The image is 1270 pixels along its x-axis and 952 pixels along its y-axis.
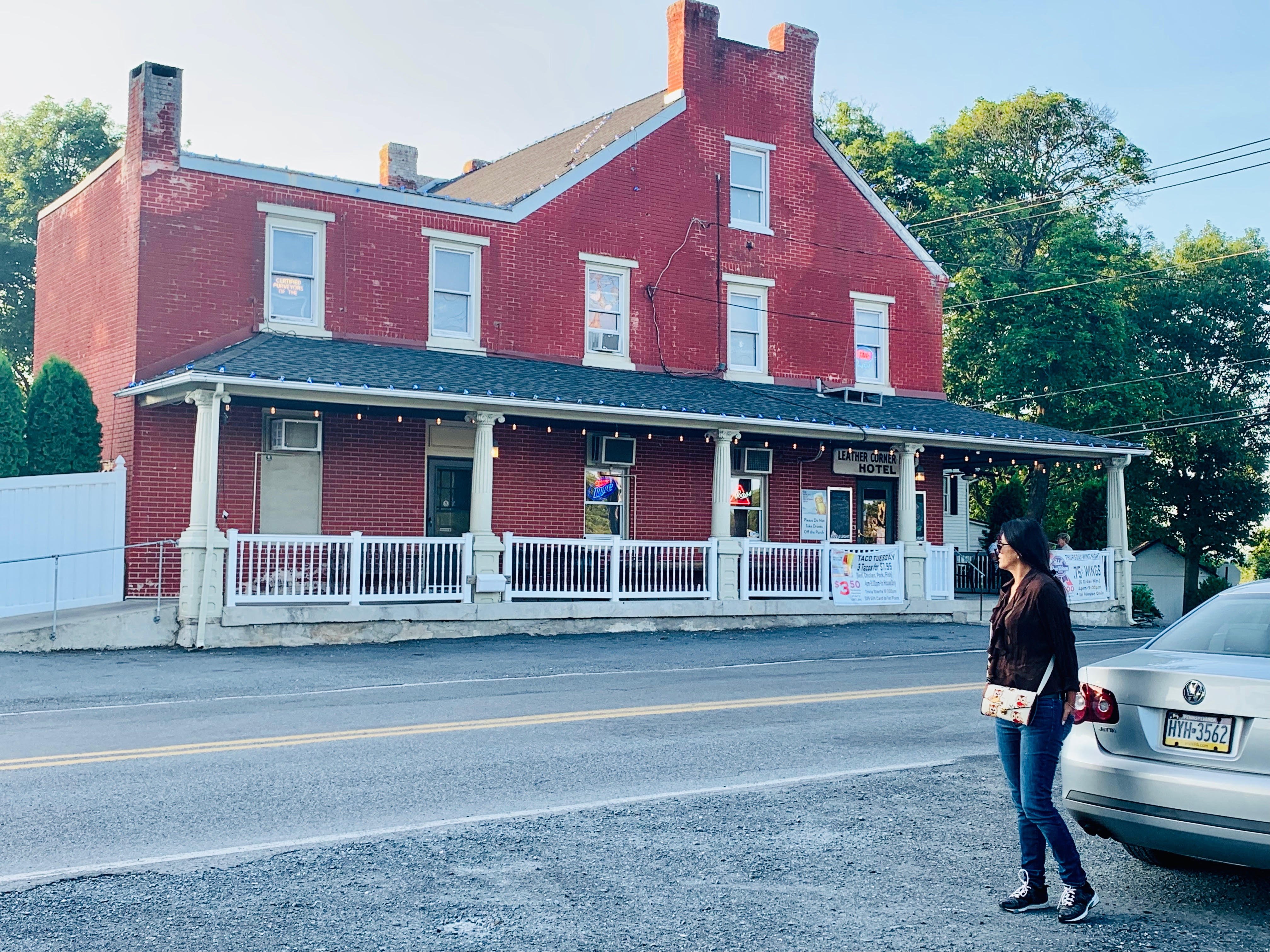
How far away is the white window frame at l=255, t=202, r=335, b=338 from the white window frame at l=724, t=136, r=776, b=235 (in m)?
8.49

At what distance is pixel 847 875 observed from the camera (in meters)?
6.09

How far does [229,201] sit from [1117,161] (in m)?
31.4

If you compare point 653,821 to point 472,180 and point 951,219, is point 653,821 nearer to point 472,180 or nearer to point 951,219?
point 472,180

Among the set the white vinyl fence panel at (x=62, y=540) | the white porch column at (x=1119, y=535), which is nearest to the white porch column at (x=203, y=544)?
the white vinyl fence panel at (x=62, y=540)

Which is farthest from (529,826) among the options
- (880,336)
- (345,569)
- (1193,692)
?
(880,336)

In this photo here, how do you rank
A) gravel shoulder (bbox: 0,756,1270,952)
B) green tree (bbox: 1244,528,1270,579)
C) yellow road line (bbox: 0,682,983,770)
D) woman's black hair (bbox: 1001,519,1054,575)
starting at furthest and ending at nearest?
green tree (bbox: 1244,528,1270,579)
yellow road line (bbox: 0,682,983,770)
woman's black hair (bbox: 1001,519,1054,575)
gravel shoulder (bbox: 0,756,1270,952)

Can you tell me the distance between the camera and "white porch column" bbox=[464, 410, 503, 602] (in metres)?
19.3

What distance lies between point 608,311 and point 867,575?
700 centimetres

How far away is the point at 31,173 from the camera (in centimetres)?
3594

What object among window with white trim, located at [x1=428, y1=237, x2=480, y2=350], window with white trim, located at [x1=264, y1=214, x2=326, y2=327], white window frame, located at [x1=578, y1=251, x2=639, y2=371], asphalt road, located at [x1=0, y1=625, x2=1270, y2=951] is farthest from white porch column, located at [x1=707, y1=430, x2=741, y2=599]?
asphalt road, located at [x1=0, y1=625, x2=1270, y2=951]

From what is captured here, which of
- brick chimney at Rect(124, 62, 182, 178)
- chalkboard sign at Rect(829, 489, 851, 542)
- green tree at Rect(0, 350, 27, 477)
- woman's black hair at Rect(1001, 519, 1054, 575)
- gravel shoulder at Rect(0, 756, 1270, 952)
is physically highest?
brick chimney at Rect(124, 62, 182, 178)

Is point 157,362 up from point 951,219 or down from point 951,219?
down

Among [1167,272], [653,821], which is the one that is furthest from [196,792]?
[1167,272]

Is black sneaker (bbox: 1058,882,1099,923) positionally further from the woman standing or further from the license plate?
the license plate
